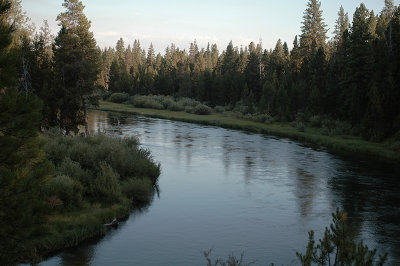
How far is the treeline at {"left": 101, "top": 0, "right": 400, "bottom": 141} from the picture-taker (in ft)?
137

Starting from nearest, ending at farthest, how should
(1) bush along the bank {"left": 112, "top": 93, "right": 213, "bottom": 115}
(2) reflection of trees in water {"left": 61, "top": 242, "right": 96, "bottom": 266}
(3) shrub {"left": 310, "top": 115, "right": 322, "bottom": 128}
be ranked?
(2) reflection of trees in water {"left": 61, "top": 242, "right": 96, "bottom": 266} < (3) shrub {"left": 310, "top": 115, "right": 322, "bottom": 128} < (1) bush along the bank {"left": 112, "top": 93, "right": 213, "bottom": 115}

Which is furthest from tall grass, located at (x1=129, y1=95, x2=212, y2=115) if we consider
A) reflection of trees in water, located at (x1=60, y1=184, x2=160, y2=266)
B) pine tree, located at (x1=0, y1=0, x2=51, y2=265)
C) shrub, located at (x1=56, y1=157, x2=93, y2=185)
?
pine tree, located at (x1=0, y1=0, x2=51, y2=265)

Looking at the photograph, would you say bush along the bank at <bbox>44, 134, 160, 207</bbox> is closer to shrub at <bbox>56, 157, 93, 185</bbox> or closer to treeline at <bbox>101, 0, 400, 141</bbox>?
shrub at <bbox>56, 157, 93, 185</bbox>

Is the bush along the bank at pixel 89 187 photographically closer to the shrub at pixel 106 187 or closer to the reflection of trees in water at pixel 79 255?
the shrub at pixel 106 187

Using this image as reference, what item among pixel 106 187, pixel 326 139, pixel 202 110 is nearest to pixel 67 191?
pixel 106 187

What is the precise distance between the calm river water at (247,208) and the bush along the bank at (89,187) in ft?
2.24

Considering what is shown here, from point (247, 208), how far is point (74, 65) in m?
23.2

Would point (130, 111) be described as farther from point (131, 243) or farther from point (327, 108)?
point (131, 243)

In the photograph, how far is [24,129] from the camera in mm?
8562

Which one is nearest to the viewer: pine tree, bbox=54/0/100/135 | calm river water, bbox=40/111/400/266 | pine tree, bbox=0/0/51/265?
pine tree, bbox=0/0/51/265

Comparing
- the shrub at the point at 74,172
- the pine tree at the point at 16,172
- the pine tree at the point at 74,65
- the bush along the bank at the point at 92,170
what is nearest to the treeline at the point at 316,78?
the pine tree at the point at 74,65

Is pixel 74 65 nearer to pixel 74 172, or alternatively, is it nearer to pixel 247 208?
pixel 74 172

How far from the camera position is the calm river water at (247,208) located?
1499 cm

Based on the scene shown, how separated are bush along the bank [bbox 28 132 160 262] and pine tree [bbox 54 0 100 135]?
994 centimetres
